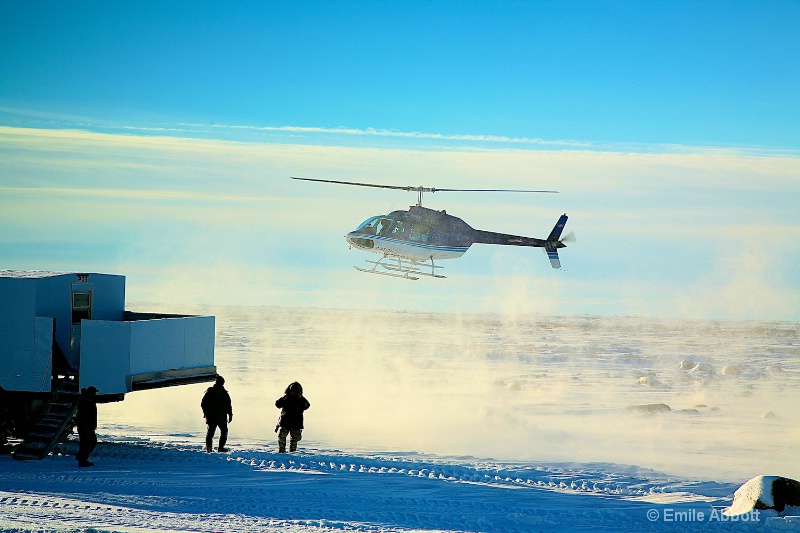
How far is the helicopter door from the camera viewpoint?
20578 mm

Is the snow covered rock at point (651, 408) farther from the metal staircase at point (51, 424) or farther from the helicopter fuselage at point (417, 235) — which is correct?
the metal staircase at point (51, 424)

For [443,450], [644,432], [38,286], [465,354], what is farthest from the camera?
[465,354]

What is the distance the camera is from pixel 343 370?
51781 mm

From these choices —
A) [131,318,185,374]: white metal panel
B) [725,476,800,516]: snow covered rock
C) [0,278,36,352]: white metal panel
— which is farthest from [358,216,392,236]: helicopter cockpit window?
[725,476,800,516]: snow covered rock

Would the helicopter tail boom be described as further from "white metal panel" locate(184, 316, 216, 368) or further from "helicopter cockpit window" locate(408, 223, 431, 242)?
"white metal panel" locate(184, 316, 216, 368)

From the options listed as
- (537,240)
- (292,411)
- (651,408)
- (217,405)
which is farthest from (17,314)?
(651,408)

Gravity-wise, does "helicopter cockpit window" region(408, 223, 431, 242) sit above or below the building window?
above

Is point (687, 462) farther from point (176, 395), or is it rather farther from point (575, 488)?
point (176, 395)

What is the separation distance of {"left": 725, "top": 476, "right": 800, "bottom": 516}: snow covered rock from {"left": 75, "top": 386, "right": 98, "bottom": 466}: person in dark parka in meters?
11.8

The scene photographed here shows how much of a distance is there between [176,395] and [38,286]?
636 inches

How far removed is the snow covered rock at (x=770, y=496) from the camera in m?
14.6

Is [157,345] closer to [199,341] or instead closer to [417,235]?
[199,341]

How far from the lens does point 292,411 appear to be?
18891 mm

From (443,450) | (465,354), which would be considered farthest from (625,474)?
(465,354)
